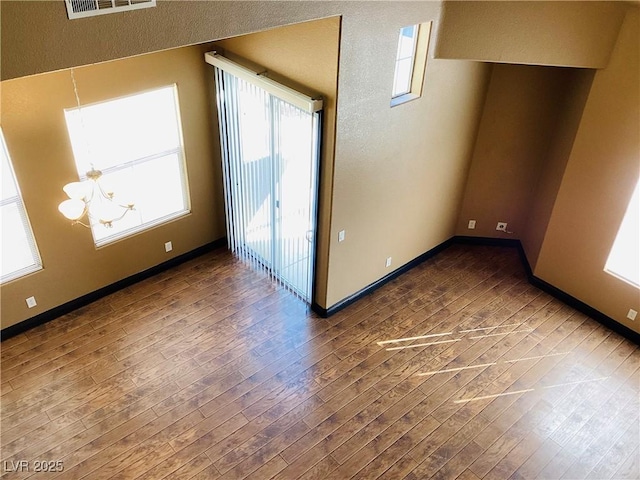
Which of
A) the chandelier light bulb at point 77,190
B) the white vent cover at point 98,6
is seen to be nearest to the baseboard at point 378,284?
the chandelier light bulb at point 77,190

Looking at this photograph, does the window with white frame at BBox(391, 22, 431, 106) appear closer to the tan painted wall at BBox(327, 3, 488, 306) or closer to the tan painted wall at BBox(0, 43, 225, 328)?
the tan painted wall at BBox(327, 3, 488, 306)

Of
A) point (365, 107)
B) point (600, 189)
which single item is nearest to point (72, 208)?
point (365, 107)

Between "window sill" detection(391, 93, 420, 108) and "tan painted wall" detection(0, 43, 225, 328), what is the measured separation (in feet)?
6.80

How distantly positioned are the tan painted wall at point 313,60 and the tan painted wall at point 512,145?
7.78ft

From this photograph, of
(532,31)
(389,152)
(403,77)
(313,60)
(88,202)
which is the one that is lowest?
(88,202)

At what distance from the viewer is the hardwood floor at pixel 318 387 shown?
14.6 feet

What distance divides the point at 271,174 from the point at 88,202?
187 cm

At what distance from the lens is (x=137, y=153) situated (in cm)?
565

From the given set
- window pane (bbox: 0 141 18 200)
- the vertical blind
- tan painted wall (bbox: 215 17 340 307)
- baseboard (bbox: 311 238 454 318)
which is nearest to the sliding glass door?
the vertical blind

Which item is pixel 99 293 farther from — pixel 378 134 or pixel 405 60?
pixel 405 60

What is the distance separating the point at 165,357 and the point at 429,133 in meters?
3.60

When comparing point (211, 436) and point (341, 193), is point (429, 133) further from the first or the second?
point (211, 436)

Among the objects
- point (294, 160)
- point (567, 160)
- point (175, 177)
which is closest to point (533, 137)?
point (567, 160)

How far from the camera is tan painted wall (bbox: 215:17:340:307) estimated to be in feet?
14.5
